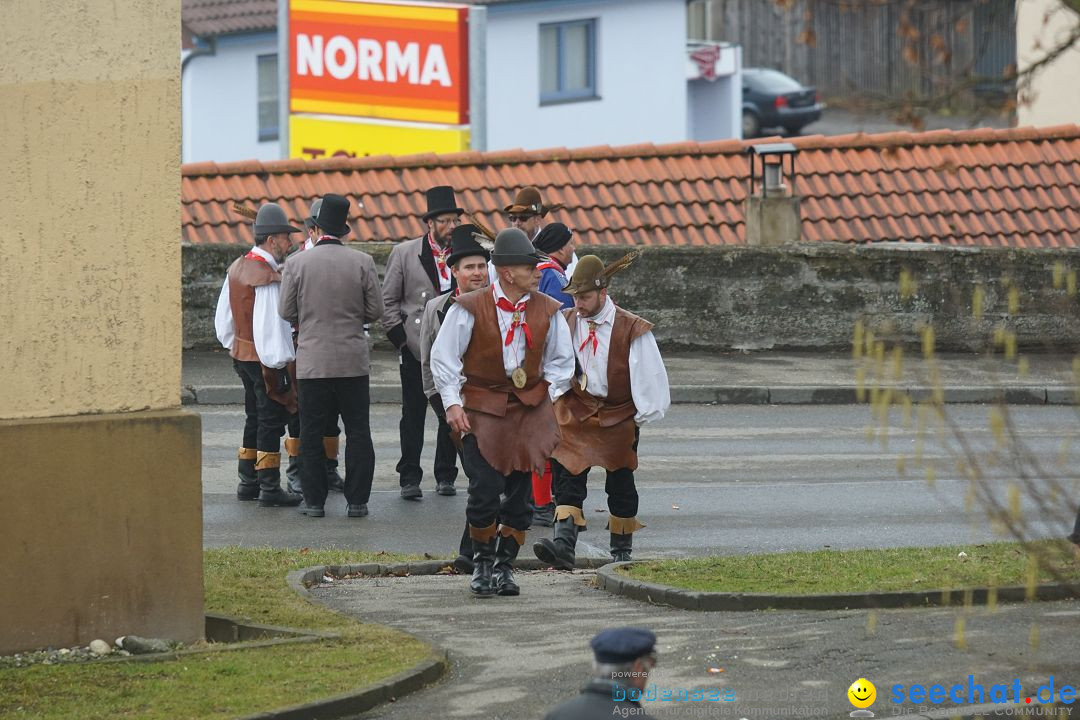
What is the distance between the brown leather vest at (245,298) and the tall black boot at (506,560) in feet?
11.9

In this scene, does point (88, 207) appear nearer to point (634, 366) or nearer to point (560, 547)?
point (634, 366)

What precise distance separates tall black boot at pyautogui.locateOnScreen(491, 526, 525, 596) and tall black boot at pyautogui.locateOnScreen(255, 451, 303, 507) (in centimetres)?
332

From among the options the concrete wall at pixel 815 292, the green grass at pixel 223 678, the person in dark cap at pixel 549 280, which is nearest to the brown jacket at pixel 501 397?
the green grass at pixel 223 678

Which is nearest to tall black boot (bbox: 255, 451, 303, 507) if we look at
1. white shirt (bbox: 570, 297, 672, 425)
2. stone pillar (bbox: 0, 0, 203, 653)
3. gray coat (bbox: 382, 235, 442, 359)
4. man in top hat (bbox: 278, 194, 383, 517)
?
man in top hat (bbox: 278, 194, 383, 517)

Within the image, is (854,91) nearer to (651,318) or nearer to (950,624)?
(950,624)

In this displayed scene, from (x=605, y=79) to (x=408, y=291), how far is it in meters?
31.0

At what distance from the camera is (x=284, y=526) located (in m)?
12.0

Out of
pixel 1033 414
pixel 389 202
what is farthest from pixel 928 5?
pixel 389 202

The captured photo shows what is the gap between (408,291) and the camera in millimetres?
12867

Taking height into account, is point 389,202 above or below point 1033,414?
above

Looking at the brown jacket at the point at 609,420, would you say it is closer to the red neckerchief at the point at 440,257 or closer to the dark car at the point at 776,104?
the red neckerchief at the point at 440,257

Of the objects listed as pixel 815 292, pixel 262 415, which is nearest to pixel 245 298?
pixel 262 415

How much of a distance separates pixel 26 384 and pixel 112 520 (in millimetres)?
704

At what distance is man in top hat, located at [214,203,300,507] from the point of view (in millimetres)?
12539
